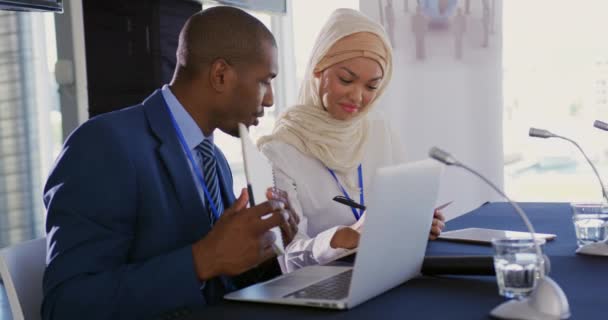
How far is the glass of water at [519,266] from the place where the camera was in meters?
1.31

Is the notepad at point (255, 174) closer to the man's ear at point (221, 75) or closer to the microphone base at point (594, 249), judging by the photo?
the man's ear at point (221, 75)

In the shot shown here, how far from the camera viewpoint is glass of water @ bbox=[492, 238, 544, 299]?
4.28 feet

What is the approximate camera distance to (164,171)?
5.47 feet

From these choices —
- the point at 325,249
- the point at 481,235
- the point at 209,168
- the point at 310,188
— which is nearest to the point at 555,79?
the point at 310,188

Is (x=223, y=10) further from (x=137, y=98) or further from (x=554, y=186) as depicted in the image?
(x=554, y=186)

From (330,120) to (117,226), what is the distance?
55.4 inches

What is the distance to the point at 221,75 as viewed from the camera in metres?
1.74

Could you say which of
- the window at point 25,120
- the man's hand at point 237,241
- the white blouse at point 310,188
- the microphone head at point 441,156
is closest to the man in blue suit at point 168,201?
the man's hand at point 237,241

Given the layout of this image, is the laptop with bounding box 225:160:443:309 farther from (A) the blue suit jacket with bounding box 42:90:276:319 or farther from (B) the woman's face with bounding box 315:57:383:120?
(B) the woman's face with bounding box 315:57:383:120

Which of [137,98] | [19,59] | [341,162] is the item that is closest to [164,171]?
[341,162]

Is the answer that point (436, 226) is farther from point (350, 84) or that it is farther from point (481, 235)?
point (350, 84)

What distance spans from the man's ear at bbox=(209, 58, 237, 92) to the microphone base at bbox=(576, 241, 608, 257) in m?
0.90

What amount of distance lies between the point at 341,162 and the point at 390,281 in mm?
1278

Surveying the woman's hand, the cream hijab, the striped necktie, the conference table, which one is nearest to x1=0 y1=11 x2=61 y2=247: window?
the cream hijab
